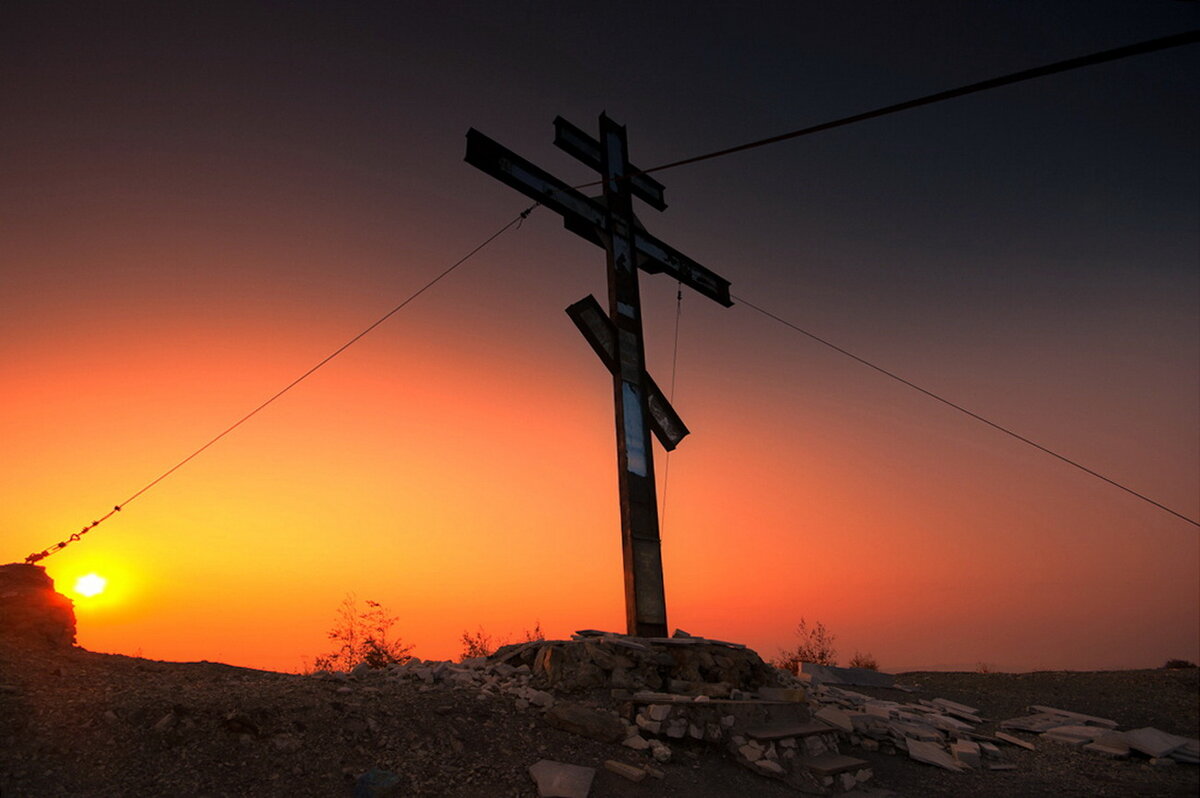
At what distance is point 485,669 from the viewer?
25.3 ft

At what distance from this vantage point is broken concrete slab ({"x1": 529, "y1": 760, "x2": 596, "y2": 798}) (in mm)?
5371

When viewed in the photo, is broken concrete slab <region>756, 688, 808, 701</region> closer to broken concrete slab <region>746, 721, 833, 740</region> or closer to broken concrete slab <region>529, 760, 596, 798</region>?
broken concrete slab <region>746, 721, 833, 740</region>

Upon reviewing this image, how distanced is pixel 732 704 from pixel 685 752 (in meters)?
0.89

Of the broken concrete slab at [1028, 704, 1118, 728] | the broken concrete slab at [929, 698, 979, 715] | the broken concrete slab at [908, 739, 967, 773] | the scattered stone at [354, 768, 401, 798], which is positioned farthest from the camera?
the broken concrete slab at [929, 698, 979, 715]

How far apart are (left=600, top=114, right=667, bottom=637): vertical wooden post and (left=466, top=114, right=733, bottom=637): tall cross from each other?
1 centimetres

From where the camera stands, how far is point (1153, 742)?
604 cm

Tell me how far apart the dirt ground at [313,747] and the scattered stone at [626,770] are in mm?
73

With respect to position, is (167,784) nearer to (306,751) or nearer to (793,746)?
(306,751)

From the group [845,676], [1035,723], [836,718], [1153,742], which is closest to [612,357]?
[836,718]

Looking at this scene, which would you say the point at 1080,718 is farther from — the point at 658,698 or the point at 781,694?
the point at 658,698

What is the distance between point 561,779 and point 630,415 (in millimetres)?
5075

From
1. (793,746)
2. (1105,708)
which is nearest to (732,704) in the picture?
(793,746)

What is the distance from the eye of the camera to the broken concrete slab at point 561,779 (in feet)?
17.6

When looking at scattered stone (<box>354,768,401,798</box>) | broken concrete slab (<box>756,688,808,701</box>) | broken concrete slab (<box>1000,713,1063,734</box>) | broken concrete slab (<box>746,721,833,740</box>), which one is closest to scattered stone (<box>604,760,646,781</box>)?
broken concrete slab (<box>746,721,833,740</box>)
